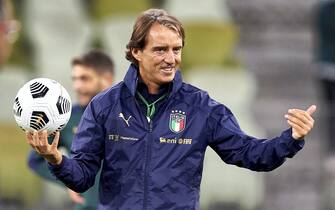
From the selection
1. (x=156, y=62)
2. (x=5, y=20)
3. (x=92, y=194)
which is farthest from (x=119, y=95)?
(x=5, y=20)

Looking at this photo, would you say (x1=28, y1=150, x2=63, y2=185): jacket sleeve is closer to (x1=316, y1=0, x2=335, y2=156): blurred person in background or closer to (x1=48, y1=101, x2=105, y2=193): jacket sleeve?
(x1=48, y1=101, x2=105, y2=193): jacket sleeve

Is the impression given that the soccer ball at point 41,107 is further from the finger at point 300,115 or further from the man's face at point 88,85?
the man's face at point 88,85

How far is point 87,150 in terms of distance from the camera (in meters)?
5.04

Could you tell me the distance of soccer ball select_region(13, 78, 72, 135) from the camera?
4.84 meters

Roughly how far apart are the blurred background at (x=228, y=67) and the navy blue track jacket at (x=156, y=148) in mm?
5977

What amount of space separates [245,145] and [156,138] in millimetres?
416

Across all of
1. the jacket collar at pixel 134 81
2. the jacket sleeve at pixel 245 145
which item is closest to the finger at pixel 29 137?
the jacket collar at pixel 134 81

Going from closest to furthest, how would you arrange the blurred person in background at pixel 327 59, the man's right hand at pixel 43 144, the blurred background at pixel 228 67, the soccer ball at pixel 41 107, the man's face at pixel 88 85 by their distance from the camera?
the man's right hand at pixel 43 144 < the soccer ball at pixel 41 107 < the man's face at pixel 88 85 < the blurred background at pixel 228 67 < the blurred person in background at pixel 327 59

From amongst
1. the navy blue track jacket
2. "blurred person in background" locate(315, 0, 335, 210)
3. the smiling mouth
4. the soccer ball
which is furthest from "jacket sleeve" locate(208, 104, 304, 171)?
"blurred person in background" locate(315, 0, 335, 210)

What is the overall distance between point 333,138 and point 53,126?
7020 millimetres

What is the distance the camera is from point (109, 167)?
5035 mm

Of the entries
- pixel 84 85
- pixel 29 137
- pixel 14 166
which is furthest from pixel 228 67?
pixel 29 137

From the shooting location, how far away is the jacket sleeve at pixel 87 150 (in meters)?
4.98

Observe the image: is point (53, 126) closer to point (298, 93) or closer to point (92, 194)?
point (92, 194)
